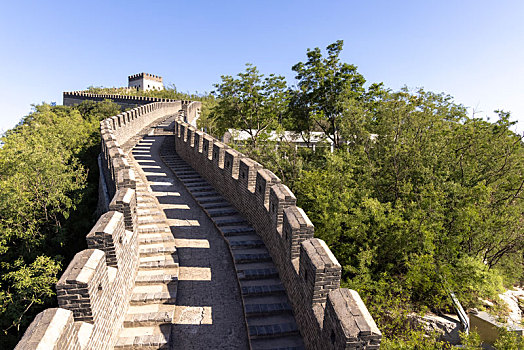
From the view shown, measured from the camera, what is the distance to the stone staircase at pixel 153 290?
5.00 metres

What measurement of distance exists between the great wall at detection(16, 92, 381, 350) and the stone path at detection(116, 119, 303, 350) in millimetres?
19

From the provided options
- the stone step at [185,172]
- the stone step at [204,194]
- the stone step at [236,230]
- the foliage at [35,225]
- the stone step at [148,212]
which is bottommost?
the foliage at [35,225]

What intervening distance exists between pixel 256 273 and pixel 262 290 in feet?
Answer: 1.67

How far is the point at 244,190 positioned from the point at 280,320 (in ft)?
12.8

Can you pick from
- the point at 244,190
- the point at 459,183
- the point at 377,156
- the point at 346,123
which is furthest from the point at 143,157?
the point at 459,183

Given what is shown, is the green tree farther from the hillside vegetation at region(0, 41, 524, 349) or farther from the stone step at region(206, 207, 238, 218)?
the stone step at region(206, 207, 238, 218)

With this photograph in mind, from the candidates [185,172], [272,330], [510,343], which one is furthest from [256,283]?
[185,172]

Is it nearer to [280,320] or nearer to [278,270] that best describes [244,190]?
[278,270]

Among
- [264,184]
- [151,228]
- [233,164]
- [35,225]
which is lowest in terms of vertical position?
[35,225]

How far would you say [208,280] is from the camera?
6.52m

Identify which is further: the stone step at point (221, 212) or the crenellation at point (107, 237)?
the stone step at point (221, 212)

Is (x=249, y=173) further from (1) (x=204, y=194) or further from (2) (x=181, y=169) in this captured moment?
(2) (x=181, y=169)

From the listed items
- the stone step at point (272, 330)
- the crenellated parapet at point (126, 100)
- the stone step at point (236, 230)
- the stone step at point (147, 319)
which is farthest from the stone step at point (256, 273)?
the crenellated parapet at point (126, 100)

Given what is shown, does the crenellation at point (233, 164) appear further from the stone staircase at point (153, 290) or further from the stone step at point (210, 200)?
the stone staircase at point (153, 290)
